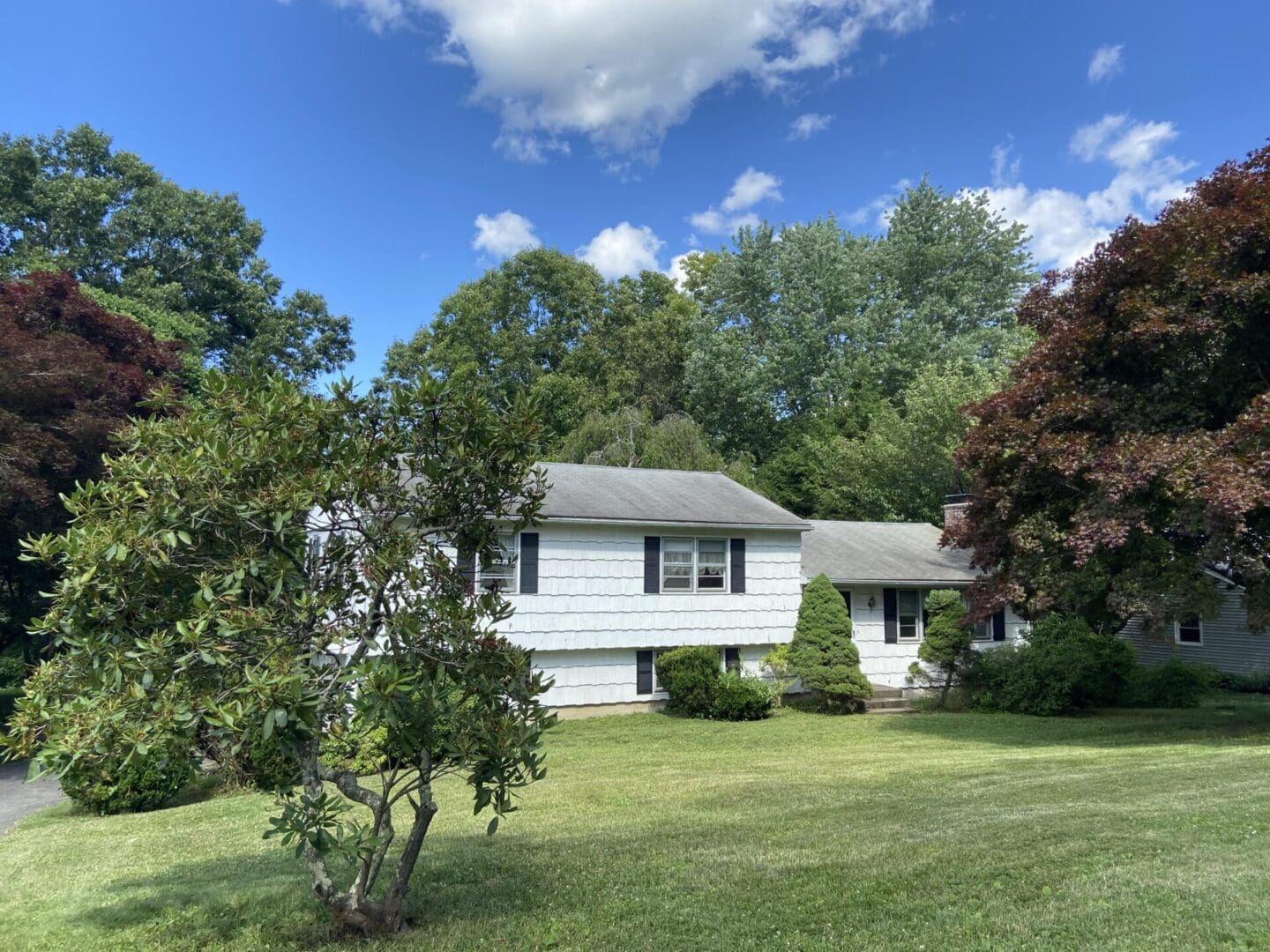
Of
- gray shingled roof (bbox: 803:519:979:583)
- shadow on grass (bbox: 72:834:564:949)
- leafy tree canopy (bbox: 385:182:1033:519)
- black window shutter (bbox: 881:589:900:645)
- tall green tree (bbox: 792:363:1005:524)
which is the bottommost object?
shadow on grass (bbox: 72:834:564:949)

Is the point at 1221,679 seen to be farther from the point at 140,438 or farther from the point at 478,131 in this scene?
the point at 140,438

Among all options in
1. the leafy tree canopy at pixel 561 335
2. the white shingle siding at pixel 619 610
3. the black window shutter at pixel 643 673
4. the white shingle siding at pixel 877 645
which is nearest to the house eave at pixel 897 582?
the white shingle siding at pixel 877 645

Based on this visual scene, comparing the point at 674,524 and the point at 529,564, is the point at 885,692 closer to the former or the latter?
the point at 674,524

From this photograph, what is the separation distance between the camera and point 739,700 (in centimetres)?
1775

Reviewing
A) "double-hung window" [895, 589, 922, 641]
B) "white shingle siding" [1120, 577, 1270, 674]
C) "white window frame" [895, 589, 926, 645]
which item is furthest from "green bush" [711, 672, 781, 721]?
"white shingle siding" [1120, 577, 1270, 674]

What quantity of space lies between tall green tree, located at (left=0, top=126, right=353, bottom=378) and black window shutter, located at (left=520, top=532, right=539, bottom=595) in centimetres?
2010

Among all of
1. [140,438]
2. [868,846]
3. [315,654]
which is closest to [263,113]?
[140,438]

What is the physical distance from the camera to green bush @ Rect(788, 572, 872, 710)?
18375mm

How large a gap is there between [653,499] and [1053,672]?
31.4 feet

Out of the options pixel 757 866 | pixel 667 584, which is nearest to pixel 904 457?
pixel 667 584

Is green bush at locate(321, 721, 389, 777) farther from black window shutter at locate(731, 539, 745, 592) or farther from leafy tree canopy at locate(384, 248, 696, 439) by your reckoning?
leafy tree canopy at locate(384, 248, 696, 439)

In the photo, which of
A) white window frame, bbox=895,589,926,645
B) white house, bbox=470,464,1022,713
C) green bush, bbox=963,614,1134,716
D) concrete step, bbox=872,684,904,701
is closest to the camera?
white house, bbox=470,464,1022,713

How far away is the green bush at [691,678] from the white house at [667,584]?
15.1 inches

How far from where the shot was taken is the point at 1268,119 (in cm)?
1488
